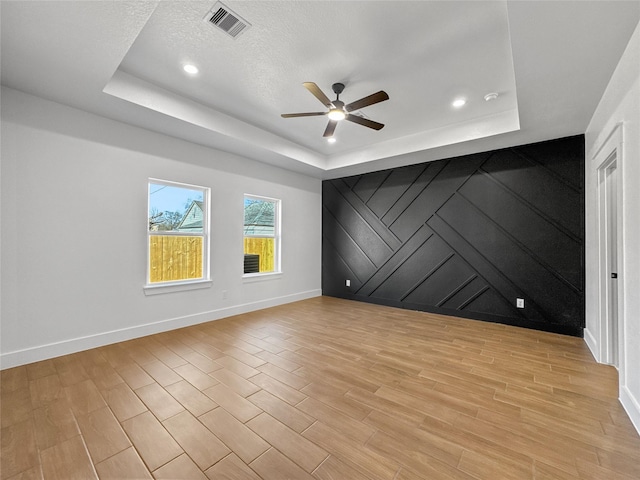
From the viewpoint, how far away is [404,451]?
1.52m

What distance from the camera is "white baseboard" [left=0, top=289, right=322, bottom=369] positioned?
2545 mm

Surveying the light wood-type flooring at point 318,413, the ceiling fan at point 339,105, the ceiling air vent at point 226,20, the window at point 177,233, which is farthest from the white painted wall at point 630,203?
the window at point 177,233

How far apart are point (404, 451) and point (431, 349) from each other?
1.68m

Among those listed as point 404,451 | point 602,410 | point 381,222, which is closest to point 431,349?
point 602,410

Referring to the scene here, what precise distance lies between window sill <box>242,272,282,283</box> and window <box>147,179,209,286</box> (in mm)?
691

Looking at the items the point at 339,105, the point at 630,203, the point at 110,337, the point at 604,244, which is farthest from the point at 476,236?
the point at 110,337

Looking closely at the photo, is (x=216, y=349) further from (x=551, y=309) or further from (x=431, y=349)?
(x=551, y=309)

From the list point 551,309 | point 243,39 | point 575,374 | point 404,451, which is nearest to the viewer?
point 404,451

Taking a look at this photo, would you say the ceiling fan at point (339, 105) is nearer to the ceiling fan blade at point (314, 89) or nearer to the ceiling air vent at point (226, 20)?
the ceiling fan blade at point (314, 89)

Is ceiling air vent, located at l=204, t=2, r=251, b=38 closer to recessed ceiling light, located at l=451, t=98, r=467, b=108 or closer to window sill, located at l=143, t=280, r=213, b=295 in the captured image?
recessed ceiling light, located at l=451, t=98, r=467, b=108

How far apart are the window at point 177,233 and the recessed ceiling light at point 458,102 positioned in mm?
3589

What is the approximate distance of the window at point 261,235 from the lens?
15.8 ft

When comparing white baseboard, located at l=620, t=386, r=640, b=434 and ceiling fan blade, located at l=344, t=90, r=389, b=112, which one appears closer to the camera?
white baseboard, located at l=620, t=386, r=640, b=434

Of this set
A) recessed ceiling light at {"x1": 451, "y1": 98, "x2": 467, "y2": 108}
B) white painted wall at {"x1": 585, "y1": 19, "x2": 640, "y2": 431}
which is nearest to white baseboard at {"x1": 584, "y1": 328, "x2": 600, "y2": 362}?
white painted wall at {"x1": 585, "y1": 19, "x2": 640, "y2": 431}
